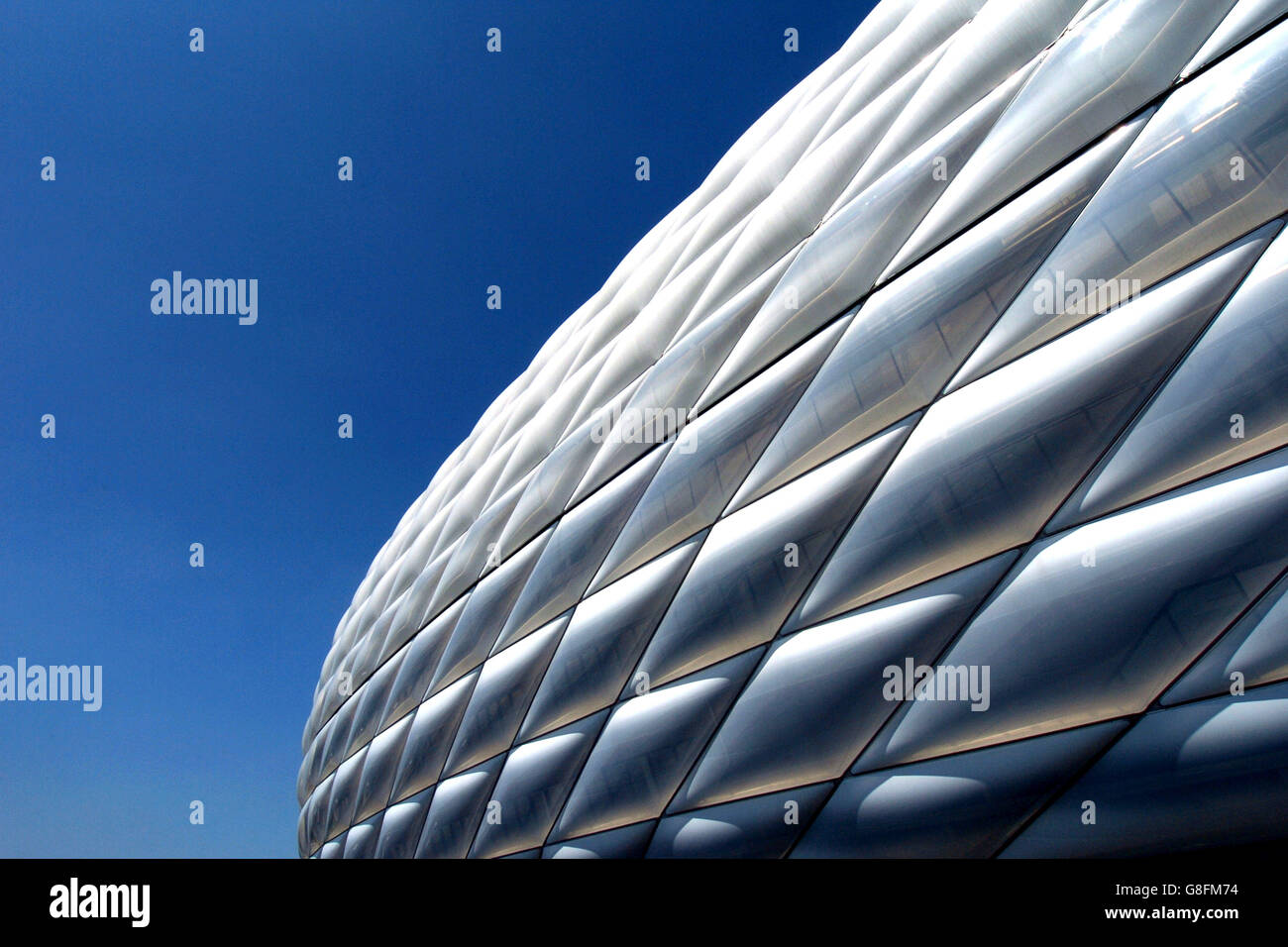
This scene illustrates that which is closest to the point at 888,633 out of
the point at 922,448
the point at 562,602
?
the point at 922,448

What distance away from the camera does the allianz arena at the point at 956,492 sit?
3.91 m

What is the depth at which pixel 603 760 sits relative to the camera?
23.4ft

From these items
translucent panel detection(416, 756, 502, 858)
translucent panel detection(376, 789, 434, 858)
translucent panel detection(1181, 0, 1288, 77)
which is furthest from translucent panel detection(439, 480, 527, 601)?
translucent panel detection(1181, 0, 1288, 77)

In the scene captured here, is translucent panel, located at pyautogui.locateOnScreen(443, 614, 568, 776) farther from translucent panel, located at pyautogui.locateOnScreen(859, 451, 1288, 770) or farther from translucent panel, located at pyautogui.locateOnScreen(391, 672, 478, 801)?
translucent panel, located at pyautogui.locateOnScreen(859, 451, 1288, 770)

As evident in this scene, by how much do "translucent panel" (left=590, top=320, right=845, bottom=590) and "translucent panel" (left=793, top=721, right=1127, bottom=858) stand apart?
9.25ft

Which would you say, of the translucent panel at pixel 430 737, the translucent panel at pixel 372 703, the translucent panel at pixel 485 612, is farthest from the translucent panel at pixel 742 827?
the translucent panel at pixel 372 703

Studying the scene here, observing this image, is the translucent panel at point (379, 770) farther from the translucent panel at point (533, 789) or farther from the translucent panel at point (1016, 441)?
the translucent panel at point (1016, 441)

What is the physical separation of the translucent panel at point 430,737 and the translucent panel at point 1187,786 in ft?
26.5

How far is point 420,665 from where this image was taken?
12.0 metres

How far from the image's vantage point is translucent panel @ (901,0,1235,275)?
465 cm

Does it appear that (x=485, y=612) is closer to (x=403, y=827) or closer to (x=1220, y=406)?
(x=403, y=827)
